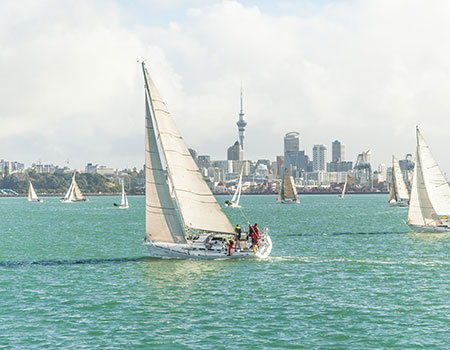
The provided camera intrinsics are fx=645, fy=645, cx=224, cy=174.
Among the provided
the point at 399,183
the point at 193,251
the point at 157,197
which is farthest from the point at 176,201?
the point at 399,183

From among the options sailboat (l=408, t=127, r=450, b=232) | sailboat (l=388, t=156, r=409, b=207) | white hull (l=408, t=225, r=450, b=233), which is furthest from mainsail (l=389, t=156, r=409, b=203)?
white hull (l=408, t=225, r=450, b=233)

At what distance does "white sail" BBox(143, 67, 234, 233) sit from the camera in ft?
139

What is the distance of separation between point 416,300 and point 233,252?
573 inches

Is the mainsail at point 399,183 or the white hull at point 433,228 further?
the mainsail at point 399,183

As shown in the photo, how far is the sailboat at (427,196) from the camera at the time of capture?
66.1m

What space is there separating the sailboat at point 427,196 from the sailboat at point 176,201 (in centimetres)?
2816

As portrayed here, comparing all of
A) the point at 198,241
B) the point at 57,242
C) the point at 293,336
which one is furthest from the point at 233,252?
the point at 57,242

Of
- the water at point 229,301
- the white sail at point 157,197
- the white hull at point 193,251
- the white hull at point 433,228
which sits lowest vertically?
the water at point 229,301

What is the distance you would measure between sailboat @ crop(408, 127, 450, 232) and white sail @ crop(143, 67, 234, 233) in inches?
1152

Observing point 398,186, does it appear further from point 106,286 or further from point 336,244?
point 106,286

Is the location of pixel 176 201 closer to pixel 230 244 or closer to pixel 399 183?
pixel 230 244

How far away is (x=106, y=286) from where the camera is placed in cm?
3609

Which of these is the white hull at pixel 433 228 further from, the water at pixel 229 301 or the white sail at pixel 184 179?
the white sail at pixel 184 179

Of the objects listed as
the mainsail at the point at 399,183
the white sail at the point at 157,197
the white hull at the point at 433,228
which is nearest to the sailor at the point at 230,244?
the white sail at the point at 157,197
